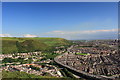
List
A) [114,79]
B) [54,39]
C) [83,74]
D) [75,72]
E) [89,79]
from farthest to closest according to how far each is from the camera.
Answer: [54,39]
[75,72]
[83,74]
[89,79]
[114,79]

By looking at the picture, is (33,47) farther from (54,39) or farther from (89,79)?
(89,79)

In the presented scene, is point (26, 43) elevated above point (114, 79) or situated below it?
above

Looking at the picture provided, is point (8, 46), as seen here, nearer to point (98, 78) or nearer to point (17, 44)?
point (17, 44)

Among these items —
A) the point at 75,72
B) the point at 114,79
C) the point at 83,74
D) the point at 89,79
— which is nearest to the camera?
the point at 114,79

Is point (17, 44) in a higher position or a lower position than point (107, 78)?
higher

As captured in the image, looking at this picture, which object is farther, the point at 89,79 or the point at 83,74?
the point at 83,74

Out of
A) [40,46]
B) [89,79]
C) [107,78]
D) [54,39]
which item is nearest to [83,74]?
[89,79]

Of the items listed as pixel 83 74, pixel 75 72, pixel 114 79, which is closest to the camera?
pixel 114 79

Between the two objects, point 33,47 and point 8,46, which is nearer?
point 8,46

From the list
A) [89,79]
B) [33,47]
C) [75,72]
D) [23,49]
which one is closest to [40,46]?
[33,47]

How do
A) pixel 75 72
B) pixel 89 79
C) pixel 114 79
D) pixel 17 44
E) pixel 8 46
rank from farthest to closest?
pixel 17 44
pixel 8 46
pixel 75 72
pixel 89 79
pixel 114 79
